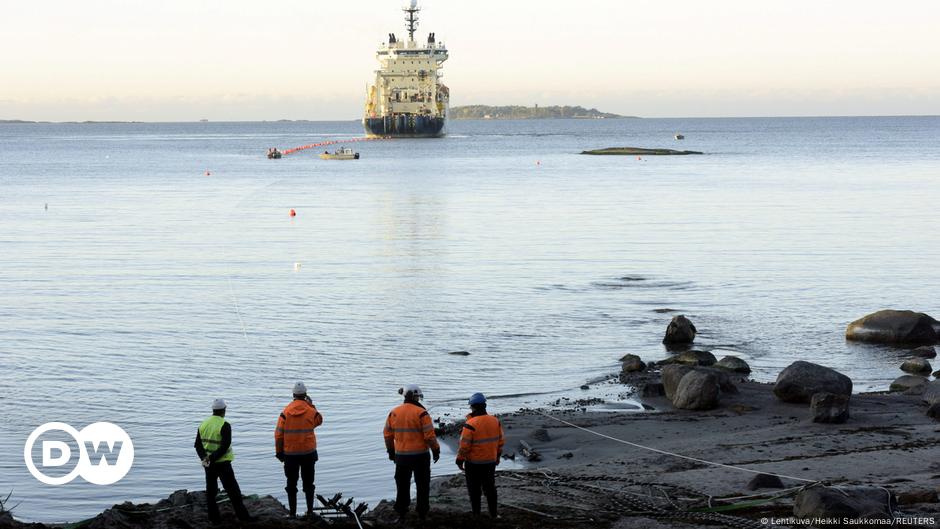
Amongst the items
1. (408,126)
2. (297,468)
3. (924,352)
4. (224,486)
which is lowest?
(924,352)

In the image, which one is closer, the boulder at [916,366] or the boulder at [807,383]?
the boulder at [807,383]

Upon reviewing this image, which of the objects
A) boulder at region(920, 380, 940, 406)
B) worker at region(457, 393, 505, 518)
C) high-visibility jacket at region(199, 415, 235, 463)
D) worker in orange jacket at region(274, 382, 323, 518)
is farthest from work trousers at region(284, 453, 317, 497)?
boulder at region(920, 380, 940, 406)

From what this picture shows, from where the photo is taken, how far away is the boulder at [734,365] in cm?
2478

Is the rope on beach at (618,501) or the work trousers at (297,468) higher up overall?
the work trousers at (297,468)

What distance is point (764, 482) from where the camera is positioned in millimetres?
15750

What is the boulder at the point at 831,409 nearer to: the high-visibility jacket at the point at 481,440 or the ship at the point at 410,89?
the high-visibility jacket at the point at 481,440

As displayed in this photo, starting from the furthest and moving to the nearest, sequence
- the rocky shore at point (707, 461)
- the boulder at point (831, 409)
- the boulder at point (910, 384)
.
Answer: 1. the boulder at point (910, 384)
2. the boulder at point (831, 409)
3. the rocky shore at point (707, 461)

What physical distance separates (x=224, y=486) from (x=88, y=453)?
6348 millimetres

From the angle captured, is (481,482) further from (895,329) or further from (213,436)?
(895,329)

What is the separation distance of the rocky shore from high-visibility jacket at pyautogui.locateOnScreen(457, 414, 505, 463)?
0.77 meters

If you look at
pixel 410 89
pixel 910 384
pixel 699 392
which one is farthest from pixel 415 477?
pixel 410 89

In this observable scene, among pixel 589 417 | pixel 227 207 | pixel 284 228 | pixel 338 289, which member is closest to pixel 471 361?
pixel 589 417

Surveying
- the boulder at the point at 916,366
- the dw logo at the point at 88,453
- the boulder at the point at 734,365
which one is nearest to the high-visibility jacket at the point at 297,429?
the dw logo at the point at 88,453

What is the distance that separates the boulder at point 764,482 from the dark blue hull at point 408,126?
578 feet
